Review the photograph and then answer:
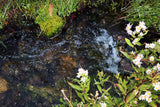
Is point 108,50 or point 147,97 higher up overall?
point 108,50

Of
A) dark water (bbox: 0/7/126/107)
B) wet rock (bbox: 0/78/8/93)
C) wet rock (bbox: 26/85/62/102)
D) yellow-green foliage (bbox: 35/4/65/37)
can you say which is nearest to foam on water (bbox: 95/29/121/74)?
dark water (bbox: 0/7/126/107)

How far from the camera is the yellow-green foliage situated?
8.68 feet

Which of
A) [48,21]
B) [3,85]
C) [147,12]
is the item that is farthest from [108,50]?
[3,85]

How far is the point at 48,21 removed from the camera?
8.82ft

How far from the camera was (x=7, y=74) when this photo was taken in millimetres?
2305

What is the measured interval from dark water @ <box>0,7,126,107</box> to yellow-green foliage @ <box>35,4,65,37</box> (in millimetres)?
163

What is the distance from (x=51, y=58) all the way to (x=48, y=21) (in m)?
0.72

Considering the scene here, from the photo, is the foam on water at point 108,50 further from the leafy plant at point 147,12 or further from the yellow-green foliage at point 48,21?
the yellow-green foliage at point 48,21

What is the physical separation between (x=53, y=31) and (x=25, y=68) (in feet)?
2.85

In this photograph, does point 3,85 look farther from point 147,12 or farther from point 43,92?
point 147,12

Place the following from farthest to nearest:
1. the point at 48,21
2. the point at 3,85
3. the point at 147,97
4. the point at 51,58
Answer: the point at 48,21, the point at 51,58, the point at 3,85, the point at 147,97

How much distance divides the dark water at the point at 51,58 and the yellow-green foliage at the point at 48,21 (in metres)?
0.16

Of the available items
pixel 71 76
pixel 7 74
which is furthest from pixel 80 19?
pixel 7 74

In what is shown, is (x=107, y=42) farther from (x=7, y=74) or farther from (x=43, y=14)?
(x=7, y=74)
